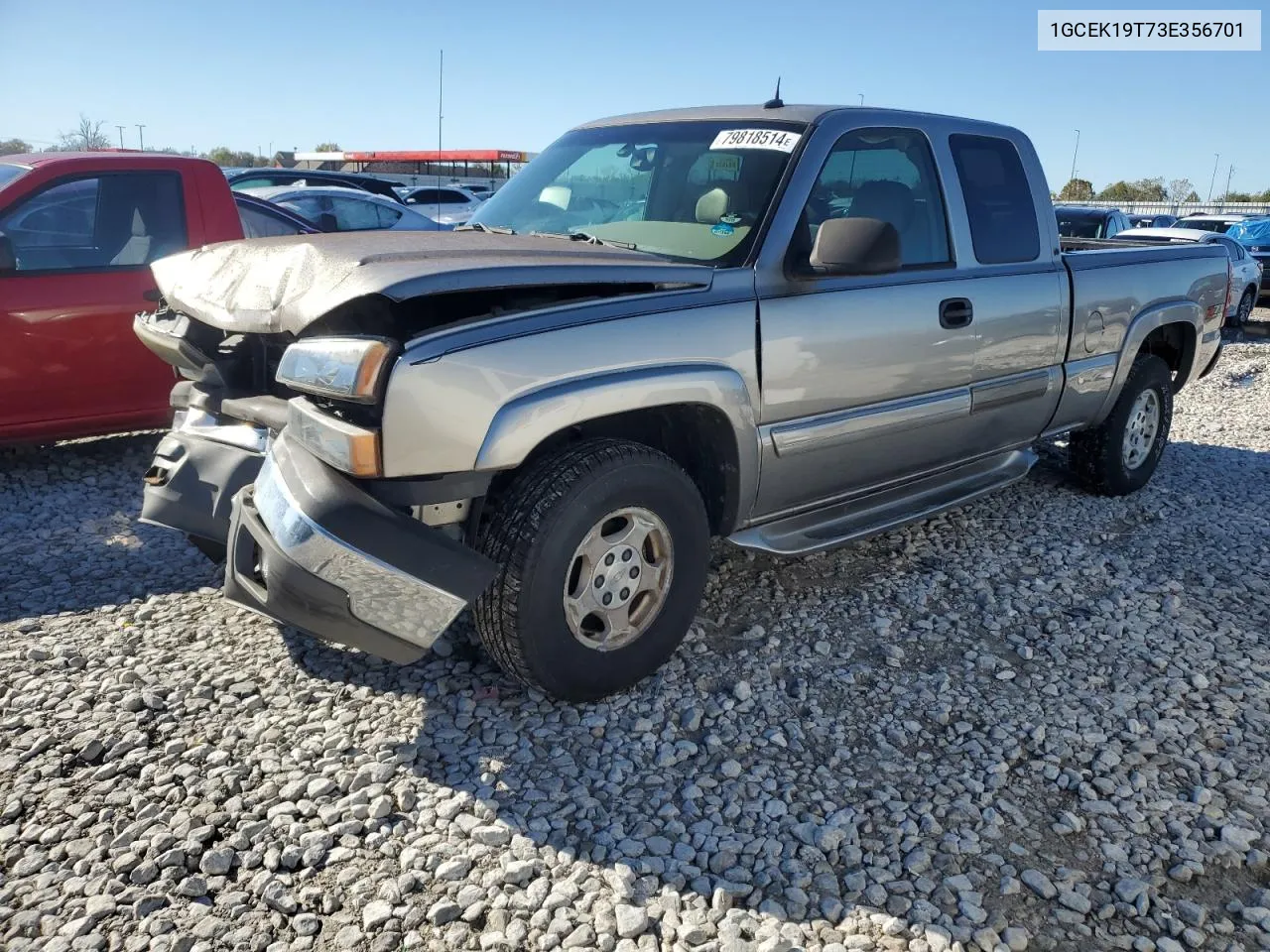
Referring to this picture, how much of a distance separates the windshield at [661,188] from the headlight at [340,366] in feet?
4.32

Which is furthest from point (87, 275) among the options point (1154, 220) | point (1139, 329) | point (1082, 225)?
point (1154, 220)

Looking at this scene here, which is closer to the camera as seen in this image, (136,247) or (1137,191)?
(136,247)

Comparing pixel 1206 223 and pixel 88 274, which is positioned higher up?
pixel 1206 223

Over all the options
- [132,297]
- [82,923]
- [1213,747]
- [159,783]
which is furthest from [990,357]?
[132,297]

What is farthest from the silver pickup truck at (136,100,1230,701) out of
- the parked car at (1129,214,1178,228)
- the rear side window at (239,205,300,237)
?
the parked car at (1129,214,1178,228)

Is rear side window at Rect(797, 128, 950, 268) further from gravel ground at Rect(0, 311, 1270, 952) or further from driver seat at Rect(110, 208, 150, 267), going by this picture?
driver seat at Rect(110, 208, 150, 267)

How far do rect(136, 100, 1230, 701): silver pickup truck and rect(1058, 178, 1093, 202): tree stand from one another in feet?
163

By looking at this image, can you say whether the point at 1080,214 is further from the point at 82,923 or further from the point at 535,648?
the point at 82,923

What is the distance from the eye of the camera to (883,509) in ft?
13.7

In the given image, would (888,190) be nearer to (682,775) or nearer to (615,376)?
(615,376)

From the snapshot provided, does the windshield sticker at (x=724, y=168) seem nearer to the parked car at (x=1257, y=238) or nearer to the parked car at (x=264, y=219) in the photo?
the parked car at (x=264, y=219)

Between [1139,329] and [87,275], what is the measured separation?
18.1 feet

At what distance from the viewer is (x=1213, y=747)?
10.6 ft

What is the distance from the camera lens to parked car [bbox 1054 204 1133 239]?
12703mm
